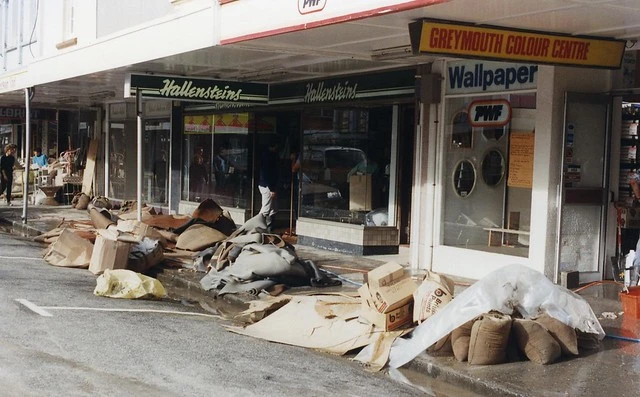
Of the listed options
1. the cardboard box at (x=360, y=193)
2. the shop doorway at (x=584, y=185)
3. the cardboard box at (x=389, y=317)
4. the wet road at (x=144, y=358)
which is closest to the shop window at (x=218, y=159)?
the cardboard box at (x=360, y=193)

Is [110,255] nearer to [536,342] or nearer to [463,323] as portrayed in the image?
[463,323]

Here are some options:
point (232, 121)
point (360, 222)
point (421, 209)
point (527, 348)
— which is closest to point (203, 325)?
point (527, 348)

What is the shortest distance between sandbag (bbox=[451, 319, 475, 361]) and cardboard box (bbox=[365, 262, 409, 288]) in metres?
0.96

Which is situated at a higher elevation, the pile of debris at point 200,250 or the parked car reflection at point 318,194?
the parked car reflection at point 318,194

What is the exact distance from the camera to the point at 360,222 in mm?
14570

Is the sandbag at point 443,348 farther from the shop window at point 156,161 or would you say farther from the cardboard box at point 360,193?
the shop window at point 156,161

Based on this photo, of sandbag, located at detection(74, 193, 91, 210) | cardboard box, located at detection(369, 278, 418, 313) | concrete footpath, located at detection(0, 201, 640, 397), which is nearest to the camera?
concrete footpath, located at detection(0, 201, 640, 397)

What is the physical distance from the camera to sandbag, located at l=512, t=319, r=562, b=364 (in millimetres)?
7484

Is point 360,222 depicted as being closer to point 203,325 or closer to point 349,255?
point 349,255

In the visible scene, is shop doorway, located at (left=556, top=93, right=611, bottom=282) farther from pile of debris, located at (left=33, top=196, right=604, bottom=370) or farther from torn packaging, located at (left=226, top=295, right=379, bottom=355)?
torn packaging, located at (left=226, top=295, right=379, bottom=355)

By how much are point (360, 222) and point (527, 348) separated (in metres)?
7.14

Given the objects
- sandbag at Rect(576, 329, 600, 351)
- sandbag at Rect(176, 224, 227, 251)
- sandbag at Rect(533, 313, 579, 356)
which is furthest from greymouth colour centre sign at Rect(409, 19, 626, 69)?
sandbag at Rect(176, 224, 227, 251)

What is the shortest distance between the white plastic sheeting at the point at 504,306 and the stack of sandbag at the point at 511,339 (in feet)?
0.29

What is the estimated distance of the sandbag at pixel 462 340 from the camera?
7.64 metres
